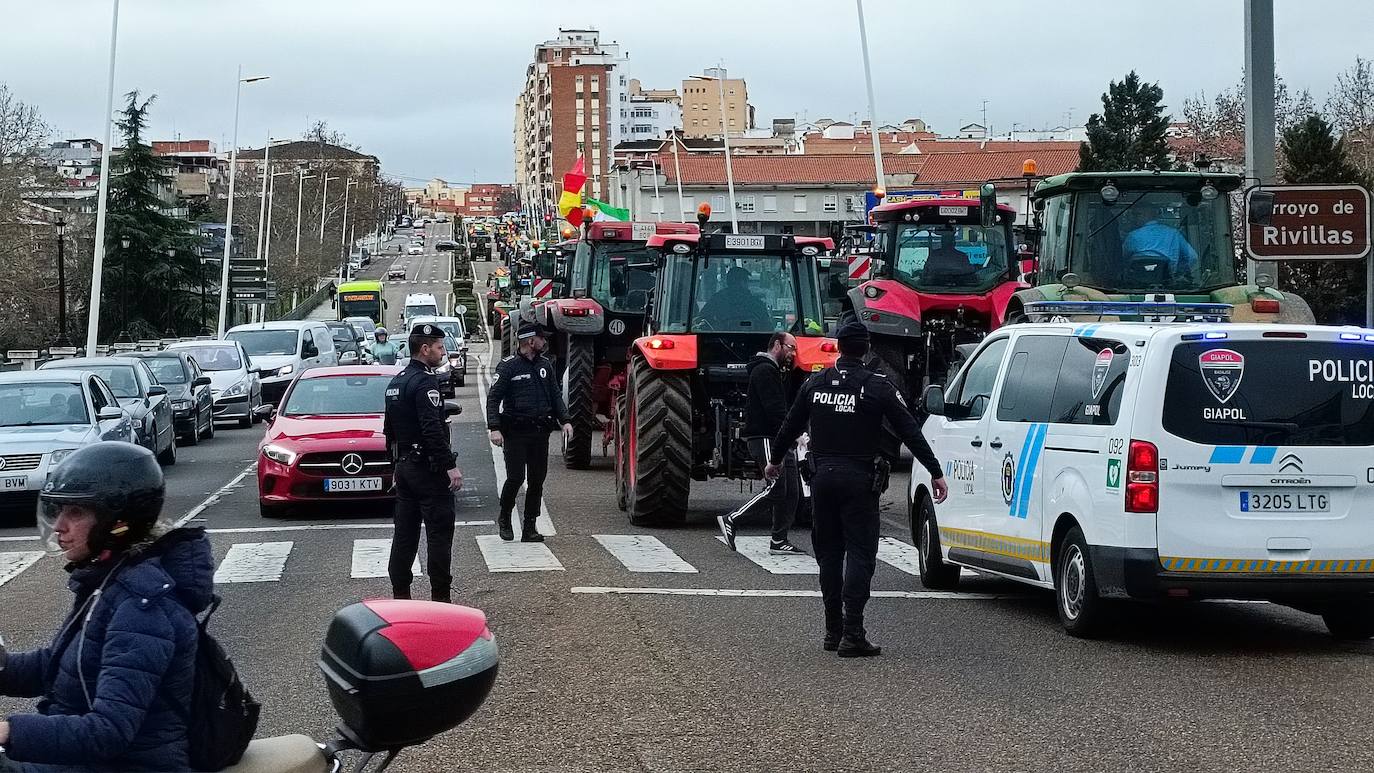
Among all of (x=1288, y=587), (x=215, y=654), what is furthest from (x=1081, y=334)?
(x=215, y=654)

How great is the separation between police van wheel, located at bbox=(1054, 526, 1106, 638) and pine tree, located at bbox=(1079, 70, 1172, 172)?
7570cm

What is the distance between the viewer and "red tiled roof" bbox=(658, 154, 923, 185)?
406ft

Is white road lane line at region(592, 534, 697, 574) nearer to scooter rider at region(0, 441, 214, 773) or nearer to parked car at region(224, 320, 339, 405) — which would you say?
scooter rider at region(0, 441, 214, 773)

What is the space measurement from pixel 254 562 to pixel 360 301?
79734 millimetres

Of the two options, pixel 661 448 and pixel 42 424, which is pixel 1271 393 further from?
pixel 42 424

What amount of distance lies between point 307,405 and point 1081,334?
11633mm

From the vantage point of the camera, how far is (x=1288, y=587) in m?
9.77

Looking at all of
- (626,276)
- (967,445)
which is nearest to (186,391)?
(626,276)

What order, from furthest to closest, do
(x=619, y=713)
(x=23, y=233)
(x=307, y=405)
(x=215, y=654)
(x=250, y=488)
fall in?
(x=23, y=233), (x=250, y=488), (x=307, y=405), (x=619, y=713), (x=215, y=654)

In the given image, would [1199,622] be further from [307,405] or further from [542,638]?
[307,405]

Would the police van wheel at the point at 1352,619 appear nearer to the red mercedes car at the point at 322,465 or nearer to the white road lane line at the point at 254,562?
the white road lane line at the point at 254,562

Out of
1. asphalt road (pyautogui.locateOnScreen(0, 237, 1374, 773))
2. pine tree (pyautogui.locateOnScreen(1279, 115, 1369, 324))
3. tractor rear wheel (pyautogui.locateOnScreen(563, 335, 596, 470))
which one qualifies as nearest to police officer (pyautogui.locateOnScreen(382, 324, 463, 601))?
asphalt road (pyautogui.locateOnScreen(0, 237, 1374, 773))

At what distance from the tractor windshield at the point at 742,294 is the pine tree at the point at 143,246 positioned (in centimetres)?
6566

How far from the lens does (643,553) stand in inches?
588
